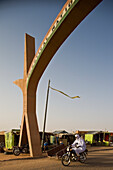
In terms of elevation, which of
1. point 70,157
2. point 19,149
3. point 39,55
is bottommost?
point 19,149

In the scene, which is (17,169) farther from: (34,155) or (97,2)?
(97,2)

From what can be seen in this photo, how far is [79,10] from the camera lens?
26.5 ft

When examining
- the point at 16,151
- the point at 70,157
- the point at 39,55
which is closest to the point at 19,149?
the point at 16,151

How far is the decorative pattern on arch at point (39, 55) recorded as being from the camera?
322 inches

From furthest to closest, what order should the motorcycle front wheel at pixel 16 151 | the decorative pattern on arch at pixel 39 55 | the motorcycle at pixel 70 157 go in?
the motorcycle front wheel at pixel 16 151 → the motorcycle at pixel 70 157 → the decorative pattern on arch at pixel 39 55

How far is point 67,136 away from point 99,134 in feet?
17.1

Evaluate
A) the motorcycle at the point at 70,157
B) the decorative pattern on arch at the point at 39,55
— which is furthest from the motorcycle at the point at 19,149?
the motorcycle at the point at 70,157

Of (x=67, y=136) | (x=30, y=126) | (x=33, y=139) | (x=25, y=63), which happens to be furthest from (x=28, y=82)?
(x=67, y=136)

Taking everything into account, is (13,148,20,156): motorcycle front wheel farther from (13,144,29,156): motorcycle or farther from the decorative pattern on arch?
the decorative pattern on arch

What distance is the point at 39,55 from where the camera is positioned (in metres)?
11.9

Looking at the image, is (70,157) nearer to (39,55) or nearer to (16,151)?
(16,151)

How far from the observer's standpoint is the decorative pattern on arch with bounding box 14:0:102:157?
8.17m

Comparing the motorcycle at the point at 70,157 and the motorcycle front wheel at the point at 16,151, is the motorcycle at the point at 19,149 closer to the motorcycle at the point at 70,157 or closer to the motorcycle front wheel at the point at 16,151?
the motorcycle front wheel at the point at 16,151

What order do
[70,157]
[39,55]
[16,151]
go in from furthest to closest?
[16,151] → [39,55] → [70,157]
